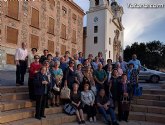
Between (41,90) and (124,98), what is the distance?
320cm

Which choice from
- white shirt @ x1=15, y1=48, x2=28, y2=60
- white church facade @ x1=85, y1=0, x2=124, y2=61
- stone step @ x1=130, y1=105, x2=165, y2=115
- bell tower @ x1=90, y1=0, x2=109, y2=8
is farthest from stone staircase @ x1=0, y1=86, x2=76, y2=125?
bell tower @ x1=90, y1=0, x2=109, y2=8

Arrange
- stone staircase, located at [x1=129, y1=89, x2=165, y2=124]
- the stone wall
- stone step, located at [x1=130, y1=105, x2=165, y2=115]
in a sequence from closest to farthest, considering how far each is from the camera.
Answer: stone staircase, located at [x1=129, y1=89, x2=165, y2=124] < stone step, located at [x1=130, y1=105, x2=165, y2=115] < the stone wall

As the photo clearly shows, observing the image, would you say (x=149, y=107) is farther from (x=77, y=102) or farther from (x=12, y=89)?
(x=12, y=89)

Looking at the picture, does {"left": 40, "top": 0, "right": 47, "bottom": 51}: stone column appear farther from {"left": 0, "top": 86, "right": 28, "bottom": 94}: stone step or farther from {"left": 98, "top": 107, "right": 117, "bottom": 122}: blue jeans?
{"left": 98, "top": 107, "right": 117, "bottom": 122}: blue jeans

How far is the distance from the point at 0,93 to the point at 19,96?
0.66m

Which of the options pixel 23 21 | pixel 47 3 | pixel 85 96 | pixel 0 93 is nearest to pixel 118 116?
pixel 85 96

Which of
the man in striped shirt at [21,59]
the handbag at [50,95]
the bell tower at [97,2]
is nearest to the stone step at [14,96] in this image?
the handbag at [50,95]

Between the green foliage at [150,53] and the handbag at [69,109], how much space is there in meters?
49.6

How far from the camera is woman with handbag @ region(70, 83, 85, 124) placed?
862cm

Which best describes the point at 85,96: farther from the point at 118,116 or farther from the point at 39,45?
the point at 39,45

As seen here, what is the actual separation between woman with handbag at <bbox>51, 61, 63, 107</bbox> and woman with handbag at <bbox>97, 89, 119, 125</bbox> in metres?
1.50

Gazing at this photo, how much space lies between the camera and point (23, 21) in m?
23.1

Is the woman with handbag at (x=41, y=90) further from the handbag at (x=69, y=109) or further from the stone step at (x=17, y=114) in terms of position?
the handbag at (x=69, y=109)

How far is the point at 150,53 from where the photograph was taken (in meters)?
59.7
